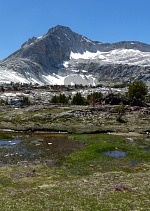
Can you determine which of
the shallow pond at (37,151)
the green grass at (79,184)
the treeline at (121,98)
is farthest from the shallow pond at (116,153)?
the treeline at (121,98)

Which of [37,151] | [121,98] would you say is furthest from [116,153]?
[121,98]

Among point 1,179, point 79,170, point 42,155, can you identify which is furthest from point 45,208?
point 42,155

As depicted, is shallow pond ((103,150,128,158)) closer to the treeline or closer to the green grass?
the green grass

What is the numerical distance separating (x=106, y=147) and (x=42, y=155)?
48.1 feet

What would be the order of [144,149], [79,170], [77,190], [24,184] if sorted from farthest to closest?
[144,149] → [79,170] → [24,184] → [77,190]

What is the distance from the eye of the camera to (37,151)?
2362 inches

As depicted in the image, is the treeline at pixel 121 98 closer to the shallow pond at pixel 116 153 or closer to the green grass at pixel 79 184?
the shallow pond at pixel 116 153

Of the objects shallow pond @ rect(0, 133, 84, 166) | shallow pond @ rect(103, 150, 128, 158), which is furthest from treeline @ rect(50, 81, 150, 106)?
shallow pond @ rect(103, 150, 128, 158)

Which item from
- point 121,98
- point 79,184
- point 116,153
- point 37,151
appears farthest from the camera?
point 121,98

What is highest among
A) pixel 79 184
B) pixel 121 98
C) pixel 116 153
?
pixel 121 98

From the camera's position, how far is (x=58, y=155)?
2223 inches

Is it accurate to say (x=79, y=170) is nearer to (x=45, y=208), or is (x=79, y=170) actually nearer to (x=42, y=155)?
(x=42, y=155)

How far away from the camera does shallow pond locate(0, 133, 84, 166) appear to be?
5155cm

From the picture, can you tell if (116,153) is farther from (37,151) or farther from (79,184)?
(79,184)
